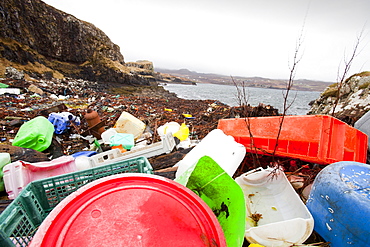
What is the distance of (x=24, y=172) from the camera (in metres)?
1.88

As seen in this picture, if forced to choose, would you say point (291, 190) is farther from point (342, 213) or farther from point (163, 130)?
point (163, 130)

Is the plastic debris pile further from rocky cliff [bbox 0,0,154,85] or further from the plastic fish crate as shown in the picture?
rocky cliff [bbox 0,0,154,85]

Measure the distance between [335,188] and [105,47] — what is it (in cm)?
4792

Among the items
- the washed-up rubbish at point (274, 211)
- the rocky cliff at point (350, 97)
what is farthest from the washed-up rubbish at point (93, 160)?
the rocky cliff at point (350, 97)

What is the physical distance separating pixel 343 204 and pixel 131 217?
1596 millimetres

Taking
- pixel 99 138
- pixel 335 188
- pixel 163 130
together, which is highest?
pixel 335 188

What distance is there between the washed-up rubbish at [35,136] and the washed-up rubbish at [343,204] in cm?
422

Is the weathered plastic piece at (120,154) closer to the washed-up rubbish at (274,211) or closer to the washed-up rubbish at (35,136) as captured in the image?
the washed-up rubbish at (35,136)

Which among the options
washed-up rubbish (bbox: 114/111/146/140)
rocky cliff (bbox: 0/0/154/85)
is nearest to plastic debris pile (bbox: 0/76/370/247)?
washed-up rubbish (bbox: 114/111/146/140)

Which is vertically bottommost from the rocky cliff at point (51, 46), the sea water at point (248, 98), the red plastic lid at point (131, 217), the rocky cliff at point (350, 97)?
the sea water at point (248, 98)

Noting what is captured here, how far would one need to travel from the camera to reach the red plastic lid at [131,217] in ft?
2.28

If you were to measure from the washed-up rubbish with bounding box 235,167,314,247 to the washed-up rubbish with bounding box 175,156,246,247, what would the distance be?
44 centimetres

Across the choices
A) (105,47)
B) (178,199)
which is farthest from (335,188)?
(105,47)

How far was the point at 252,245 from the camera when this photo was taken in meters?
1.40
